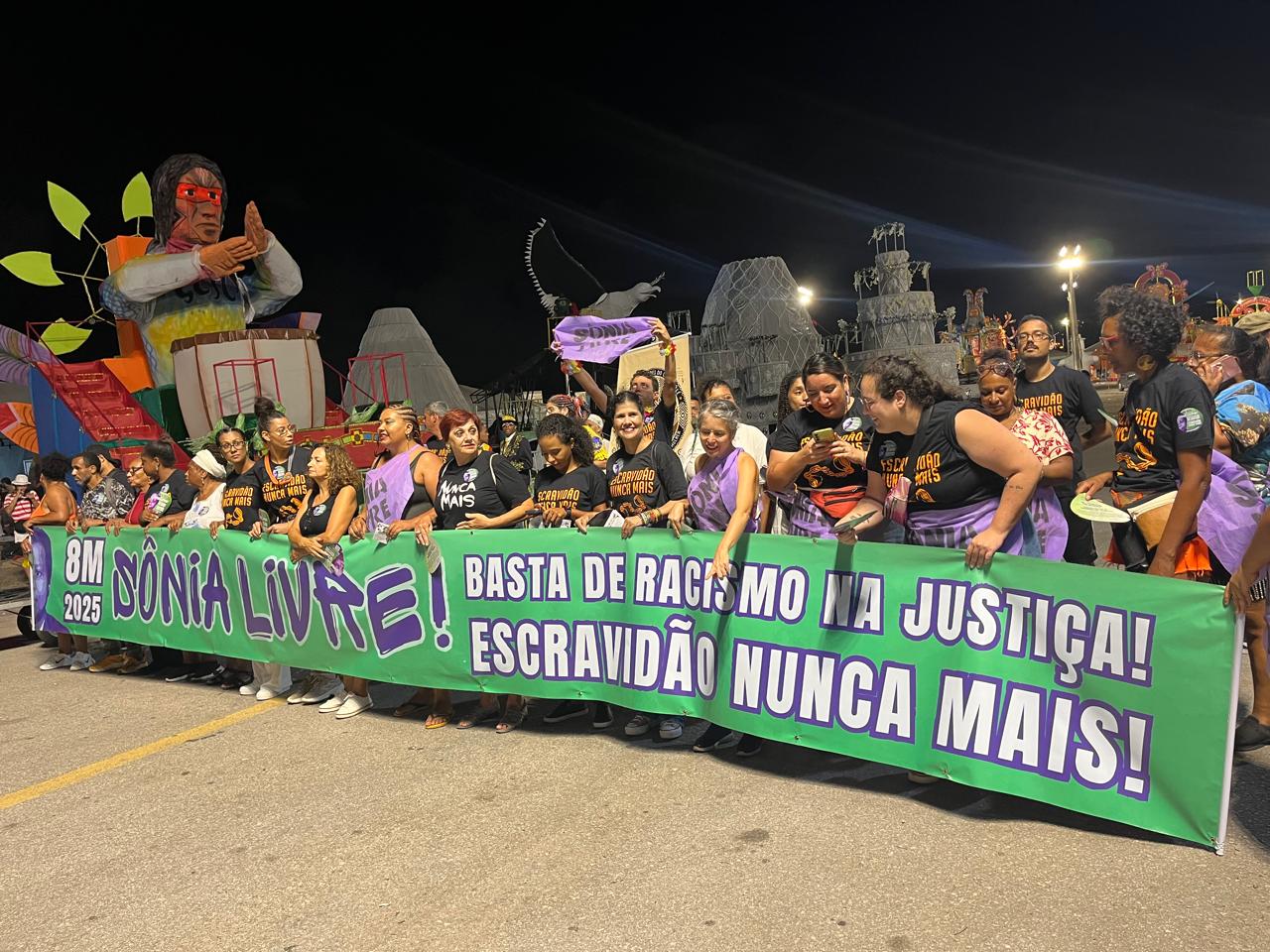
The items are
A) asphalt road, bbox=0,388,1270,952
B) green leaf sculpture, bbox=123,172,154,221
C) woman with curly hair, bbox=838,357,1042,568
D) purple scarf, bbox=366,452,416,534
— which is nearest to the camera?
asphalt road, bbox=0,388,1270,952

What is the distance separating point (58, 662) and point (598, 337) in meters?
5.51

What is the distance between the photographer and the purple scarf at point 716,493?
4.32 metres

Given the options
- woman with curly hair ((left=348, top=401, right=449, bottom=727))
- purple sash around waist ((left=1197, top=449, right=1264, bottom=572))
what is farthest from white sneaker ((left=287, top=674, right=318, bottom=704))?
purple sash around waist ((left=1197, top=449, right=1264, bottom=572))

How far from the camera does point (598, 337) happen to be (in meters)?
7.52

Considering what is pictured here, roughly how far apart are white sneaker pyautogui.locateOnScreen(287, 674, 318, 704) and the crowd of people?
3 centimetres

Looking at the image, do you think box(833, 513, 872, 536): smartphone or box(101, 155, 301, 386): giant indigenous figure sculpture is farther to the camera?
box(101, 155, 301, 386): giant indigenous figure sculpture

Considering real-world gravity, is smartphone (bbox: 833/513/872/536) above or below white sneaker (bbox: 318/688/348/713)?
above

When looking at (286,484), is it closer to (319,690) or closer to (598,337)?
(319,690)

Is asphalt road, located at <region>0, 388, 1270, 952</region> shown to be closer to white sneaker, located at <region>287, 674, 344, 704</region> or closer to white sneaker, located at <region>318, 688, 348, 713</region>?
white sneaker, located at <region>318, 688, 348, 713</region>

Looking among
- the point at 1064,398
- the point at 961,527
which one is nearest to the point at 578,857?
the point at 961,527

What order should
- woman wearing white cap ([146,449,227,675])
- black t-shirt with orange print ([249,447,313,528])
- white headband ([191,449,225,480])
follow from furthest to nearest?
white headband ([191,449,225,480]) → woman wearing white cap ([146,449,227,675]) → black t-shirt with orange print ([249,447,313,528])

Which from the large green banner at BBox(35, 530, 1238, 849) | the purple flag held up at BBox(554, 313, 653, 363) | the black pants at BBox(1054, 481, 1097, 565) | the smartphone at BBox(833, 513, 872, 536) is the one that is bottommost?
the large green banner at BBox(35, 530, 1238, 849)

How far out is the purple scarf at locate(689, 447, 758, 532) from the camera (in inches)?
170

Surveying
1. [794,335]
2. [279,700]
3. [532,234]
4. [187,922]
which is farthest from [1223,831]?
[794,335]
